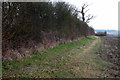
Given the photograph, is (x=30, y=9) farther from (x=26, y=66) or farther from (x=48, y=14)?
(x=26, y=66)

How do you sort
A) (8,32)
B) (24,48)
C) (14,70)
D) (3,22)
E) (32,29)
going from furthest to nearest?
1. (32,29)
2. (24,48)
3. (8,32)
4. (3,22)
5. (14,70)

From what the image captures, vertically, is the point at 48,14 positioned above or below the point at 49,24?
above

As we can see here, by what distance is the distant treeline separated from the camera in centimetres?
658

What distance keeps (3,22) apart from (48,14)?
5.90m

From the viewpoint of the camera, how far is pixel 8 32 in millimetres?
6578

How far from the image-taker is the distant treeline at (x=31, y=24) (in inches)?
259

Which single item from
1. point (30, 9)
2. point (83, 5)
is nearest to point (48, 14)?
point (30, 9)

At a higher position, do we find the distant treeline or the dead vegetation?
the distant treeline

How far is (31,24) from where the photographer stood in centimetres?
884

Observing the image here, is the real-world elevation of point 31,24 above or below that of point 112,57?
above

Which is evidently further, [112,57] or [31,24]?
[112,57]

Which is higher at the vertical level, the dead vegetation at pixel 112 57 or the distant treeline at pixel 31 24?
the distant treeline at pixel 31 24

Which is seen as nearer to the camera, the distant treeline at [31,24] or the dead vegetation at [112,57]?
the distant treeline at [31,24]

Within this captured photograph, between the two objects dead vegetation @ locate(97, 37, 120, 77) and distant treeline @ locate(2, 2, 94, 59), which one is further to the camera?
dead vegetation @ locate(97, 37, 120, 77)
